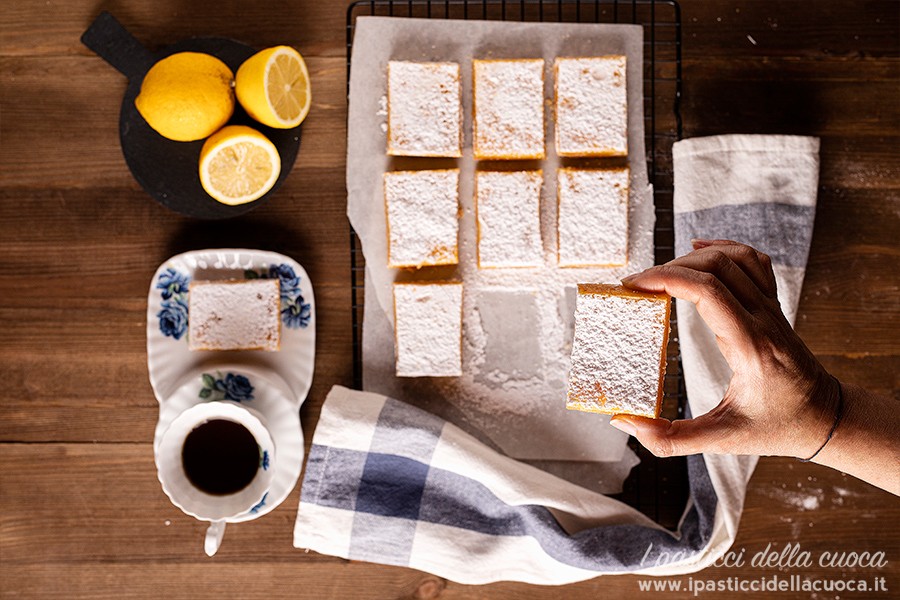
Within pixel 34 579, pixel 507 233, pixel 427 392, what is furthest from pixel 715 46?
pixel 34 579

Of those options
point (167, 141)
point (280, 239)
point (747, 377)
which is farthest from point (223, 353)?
point (747, 377)

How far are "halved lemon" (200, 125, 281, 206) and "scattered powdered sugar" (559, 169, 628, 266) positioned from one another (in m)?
0.90

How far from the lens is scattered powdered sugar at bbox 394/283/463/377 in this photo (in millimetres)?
2121

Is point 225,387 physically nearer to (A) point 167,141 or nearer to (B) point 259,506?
(B) point 259,506

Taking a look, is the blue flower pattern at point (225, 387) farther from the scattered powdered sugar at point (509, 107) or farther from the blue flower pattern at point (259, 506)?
the scattered powdered sugar at point (509, 107)

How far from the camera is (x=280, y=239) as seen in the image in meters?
2.16

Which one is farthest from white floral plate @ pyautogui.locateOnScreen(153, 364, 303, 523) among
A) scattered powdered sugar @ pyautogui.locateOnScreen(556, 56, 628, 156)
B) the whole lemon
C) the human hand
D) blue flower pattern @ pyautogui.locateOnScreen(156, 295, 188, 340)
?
scattered powdered sugar @ pyautogui.locateOnScreen(556, 56, 628, 156)

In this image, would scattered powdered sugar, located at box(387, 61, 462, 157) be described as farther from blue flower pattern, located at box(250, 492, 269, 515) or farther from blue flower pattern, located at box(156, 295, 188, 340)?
blue flower pattern, located at box(250, 492, 269, 515)

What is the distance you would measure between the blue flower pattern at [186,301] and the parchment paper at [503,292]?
0.21 metres

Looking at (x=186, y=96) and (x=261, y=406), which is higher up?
(x=186, y=96)

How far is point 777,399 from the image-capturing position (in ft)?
5.11

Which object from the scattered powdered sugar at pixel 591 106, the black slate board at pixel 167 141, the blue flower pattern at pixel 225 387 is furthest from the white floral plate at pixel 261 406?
the scattered powdered sugar at pixel 591 106

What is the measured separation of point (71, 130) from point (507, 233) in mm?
1424

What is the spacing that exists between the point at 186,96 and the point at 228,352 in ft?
2.48
